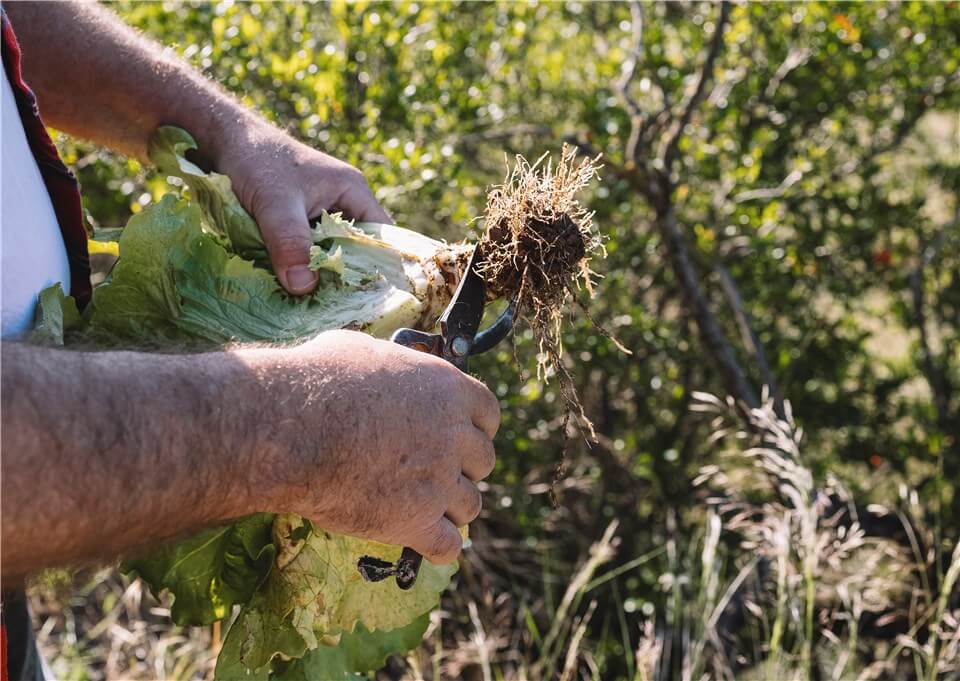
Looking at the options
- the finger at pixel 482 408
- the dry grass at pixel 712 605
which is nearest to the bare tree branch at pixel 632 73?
the dry grass at pixel 712 605

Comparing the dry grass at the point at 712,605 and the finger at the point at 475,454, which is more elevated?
the finger at the point at 475,454

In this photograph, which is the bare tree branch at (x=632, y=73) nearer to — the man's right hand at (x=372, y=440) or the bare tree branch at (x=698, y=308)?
the bare tree branch at (x=698, y=308)

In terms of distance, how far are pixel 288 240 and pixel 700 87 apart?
1.92 m

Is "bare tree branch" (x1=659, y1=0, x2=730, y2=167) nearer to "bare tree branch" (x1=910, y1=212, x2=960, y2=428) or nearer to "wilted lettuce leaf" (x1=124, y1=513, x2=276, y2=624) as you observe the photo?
"bare tree branch" (x1=910, y1=212, x2=960, y2=428)

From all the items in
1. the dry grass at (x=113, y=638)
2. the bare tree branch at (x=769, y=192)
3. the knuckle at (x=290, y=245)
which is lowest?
the dry grass at (x=113, y=638)

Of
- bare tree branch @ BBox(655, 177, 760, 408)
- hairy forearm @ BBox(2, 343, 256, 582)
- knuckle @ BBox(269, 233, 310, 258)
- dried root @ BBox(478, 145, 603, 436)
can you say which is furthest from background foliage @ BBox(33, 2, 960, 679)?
hairy forearm @ BBox(2, 343, 256, 582)

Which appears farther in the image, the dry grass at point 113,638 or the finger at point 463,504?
the dry grass at point 113,638

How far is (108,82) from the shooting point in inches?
89.1

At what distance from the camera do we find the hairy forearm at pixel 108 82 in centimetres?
221

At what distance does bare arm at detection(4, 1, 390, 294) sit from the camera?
7.14 feet

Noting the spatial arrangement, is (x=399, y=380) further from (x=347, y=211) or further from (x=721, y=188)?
(x=721, y=188)

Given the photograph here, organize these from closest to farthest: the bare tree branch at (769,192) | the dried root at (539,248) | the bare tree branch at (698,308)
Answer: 1. the dried root at (539,248)
2. the bare tree branch at (698,308)
3. the bare tree branch at (769,192)

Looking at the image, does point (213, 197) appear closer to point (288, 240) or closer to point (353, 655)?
point (288, 240)

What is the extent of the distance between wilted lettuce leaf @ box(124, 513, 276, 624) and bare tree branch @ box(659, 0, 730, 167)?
225 centimetres
